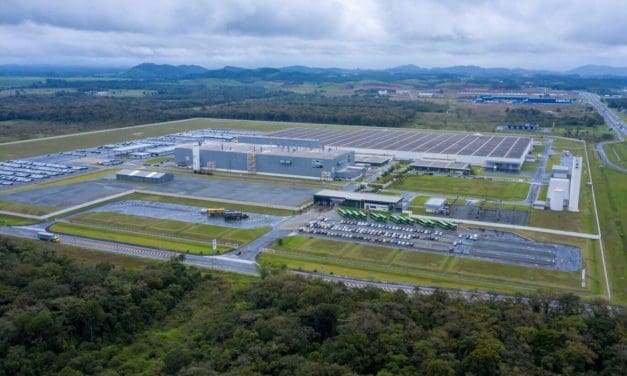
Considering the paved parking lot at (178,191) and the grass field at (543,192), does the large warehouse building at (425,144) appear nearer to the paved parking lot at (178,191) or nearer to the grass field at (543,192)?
the grass field at (543,192)

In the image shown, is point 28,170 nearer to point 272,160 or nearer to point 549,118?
point 272,160

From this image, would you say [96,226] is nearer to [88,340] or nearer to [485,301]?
[88,340]

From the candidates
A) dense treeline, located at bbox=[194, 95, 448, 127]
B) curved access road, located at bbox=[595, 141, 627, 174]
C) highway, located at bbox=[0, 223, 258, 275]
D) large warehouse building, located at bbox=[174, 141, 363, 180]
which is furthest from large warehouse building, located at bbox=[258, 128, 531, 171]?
highway, located at bbox=[0, 223, 258, 275]

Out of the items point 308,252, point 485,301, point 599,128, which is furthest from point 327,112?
point 485,301

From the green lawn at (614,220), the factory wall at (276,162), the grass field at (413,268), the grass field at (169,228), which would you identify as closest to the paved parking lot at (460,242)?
the grass field at (413,268)

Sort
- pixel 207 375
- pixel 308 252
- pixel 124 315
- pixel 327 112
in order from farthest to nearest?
pixel 327 112 < pixel 308 252 < pixel 124 315 < pixel 207 375

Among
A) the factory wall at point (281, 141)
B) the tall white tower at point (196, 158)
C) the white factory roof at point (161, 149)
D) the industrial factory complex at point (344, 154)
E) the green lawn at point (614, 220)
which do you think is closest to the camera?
the green lawn at point (614, 220)
